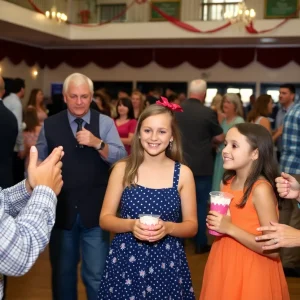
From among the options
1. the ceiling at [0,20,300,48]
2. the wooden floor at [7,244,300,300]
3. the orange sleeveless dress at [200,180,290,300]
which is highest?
the ceiling at [0,20,300,48]

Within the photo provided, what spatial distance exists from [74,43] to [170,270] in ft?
38.7

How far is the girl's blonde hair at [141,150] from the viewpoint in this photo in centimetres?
265

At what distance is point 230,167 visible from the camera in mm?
2584

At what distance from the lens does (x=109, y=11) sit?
12.9 m

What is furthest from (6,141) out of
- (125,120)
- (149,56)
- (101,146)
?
(149,56)

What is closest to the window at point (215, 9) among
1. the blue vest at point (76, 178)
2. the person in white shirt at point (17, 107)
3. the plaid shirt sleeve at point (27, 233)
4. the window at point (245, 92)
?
the window at point (245, 92)

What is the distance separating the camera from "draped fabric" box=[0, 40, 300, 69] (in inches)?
504

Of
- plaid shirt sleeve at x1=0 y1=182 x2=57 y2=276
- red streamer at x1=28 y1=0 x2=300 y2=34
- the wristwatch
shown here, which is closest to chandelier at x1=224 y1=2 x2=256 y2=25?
red streamer at x1=28 y1=0 x2=300 y2=34

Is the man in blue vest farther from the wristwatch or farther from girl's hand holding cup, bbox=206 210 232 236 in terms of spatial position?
girl's hand holding cup, bbox=206 210 232 236

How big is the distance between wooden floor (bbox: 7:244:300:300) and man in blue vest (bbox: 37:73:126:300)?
0.88 meters

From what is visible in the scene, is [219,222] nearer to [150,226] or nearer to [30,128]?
[150,226]

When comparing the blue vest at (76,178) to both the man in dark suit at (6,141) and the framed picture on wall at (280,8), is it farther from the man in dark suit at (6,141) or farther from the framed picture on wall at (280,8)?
the framed picture on wall at (280,8)

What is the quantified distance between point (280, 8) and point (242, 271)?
10065 millimetres

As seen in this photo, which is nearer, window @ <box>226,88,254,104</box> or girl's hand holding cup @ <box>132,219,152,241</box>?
girl's hand holding cup @ <box>132,219,152,241</box>
